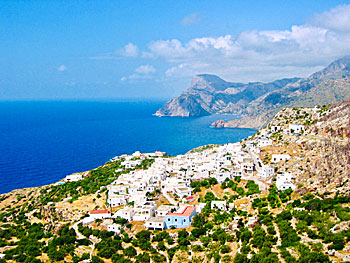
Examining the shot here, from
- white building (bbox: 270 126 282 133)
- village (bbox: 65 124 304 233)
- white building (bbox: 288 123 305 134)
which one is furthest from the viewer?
white building (bbox: 270 126 282 133)

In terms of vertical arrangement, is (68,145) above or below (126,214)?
below

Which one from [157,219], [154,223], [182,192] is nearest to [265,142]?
[182,192]

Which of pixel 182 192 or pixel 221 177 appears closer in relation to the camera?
pixel 182 192

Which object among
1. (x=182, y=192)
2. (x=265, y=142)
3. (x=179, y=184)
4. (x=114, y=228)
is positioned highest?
(x=265, y=142)

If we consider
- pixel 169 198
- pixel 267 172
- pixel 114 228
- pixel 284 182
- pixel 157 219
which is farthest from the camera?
pixel 267 172

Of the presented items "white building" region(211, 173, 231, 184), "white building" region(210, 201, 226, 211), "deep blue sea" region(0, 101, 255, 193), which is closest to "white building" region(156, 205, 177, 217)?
"white building" region(210, 201, 226, 211)

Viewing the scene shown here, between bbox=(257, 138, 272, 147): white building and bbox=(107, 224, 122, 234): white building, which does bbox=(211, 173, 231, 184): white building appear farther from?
bbox=(107, 224, 122, 234): white building

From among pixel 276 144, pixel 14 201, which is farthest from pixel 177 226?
pixel 14 201

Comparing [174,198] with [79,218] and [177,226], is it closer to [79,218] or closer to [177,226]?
[177,226]

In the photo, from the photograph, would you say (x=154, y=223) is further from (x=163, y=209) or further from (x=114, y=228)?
(x=114, y=228)
